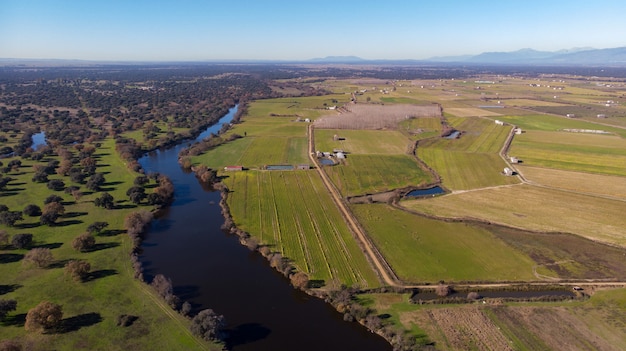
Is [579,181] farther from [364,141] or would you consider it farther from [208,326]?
[208,326]

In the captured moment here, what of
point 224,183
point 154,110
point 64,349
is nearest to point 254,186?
point 224,183

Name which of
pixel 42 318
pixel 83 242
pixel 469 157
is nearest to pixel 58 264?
pixel 83 242

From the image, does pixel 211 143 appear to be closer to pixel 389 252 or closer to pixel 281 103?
pixel 389 252

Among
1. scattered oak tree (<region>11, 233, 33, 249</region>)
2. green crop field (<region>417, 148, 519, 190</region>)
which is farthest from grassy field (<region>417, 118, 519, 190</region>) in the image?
scattered oak tree (<region>11, 233, 33, 249</region>)

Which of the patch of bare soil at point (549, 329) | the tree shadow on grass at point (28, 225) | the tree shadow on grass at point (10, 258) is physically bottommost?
the patch of bare soil at point (549, 329)

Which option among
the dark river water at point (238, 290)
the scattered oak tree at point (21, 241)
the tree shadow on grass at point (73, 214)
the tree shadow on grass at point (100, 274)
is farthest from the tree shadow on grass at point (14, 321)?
the tree shadow on grass at point (73, 214)

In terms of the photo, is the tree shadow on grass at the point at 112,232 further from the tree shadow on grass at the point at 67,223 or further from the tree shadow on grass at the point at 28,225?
the tree shadow on grass at the point at 28,225
